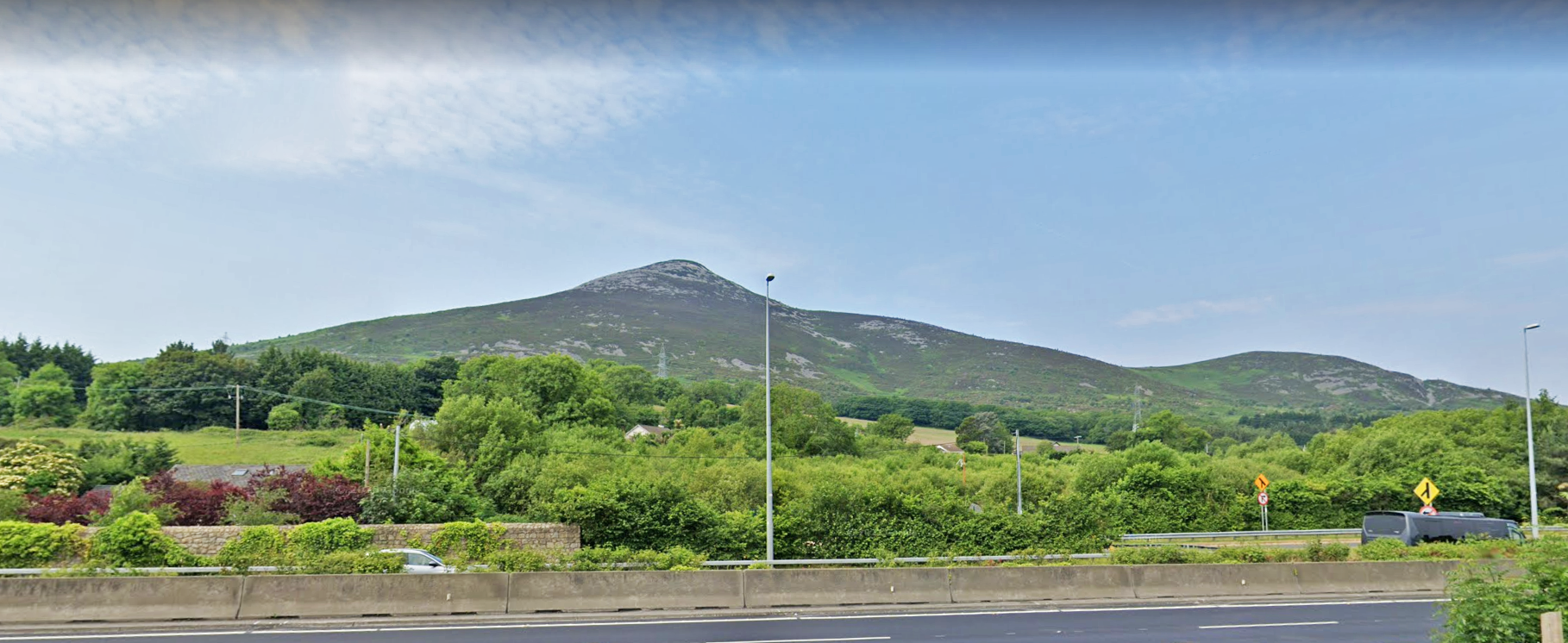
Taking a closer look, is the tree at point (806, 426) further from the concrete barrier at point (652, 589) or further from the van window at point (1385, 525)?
the concrete barrier at point (652, 589)

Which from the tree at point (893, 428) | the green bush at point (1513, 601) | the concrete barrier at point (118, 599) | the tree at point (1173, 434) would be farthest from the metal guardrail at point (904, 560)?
the tree at point (1173, 434)

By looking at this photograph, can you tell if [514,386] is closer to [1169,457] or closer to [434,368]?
[1169,457]

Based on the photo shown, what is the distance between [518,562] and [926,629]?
29.4ft

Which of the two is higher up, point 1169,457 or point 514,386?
point 514,386

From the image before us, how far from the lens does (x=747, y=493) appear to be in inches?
2094

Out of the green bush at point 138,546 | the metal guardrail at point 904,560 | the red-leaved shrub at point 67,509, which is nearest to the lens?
the green bush at point 138,546

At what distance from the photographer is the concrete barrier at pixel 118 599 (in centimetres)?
1675

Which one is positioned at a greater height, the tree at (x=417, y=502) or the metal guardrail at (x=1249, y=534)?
the tree at (x=417, y=502)

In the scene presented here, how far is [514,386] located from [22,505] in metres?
53.9

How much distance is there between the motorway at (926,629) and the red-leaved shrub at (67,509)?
18877 mm

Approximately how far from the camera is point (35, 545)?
2261 centimetres

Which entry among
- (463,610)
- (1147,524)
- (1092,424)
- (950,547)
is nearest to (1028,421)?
(1092,424)

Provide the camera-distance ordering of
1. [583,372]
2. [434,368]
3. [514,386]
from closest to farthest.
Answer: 1. [514,386]
2. [583,372]
3. [434,368]

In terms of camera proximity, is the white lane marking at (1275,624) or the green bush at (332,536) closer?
the white lane marking at (1275,624)
